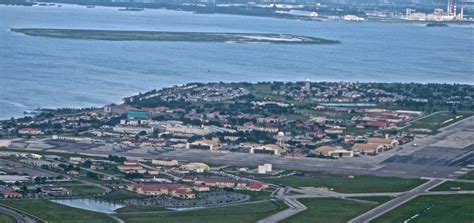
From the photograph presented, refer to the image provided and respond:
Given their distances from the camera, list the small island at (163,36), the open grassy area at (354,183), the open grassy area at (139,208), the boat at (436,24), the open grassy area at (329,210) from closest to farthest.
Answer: the open grassy area at (329,210), the open grassy area at (139,208), the open grassy area at (354,183), the small island at (163,36), the boat at (436,24)

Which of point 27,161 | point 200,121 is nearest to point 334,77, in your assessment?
point 200,121

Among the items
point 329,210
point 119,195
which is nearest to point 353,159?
point 329,210

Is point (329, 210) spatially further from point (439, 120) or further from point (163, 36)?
point (163, 36)

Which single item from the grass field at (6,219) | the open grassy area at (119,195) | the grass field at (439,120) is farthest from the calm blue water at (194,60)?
the grass field at (6,219)

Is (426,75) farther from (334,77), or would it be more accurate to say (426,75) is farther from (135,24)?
(135,24)

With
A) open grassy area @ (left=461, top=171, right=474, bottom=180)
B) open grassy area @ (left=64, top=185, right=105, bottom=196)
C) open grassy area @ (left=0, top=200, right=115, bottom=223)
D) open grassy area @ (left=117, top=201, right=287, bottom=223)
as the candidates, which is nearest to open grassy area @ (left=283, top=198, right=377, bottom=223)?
open grassy area @ (left=117, top=201, right=287, bottom=223)

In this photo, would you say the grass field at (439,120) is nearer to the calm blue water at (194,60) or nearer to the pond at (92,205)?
the calm blue water at (194,60)
